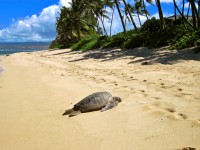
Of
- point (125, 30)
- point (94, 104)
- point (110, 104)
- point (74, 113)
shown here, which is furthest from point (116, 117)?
point (125, 30)

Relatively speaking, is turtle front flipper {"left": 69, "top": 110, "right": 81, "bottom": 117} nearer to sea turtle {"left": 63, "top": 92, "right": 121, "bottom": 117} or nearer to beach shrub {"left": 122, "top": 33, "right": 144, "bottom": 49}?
sea turtle {"left": 63, "top": 92, "right": 121, "bottom": 117}

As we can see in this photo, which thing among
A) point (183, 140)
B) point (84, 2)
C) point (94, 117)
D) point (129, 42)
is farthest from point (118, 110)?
point (84, 2)

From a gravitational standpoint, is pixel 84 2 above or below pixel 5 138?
above

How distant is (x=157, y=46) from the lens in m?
15.4

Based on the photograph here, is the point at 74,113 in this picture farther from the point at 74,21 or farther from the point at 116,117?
the point at 74,21

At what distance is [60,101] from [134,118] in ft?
8.80

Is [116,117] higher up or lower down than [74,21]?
lower down

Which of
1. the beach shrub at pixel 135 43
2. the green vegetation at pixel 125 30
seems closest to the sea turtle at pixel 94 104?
the green vegetation at pixel 125 30

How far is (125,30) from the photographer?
2688 centimetres

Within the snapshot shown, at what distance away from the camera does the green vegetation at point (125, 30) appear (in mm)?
15391

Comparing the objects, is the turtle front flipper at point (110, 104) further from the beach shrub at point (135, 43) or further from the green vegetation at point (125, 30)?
the beach shrub at point (135, 43)

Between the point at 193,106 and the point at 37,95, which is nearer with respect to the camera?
the point at 193,106

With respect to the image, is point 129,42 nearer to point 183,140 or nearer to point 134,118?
point 134,118

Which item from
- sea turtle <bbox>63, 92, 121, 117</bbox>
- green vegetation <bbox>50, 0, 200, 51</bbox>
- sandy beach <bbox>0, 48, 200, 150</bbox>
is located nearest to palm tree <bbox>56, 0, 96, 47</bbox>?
green vegetation <bbox>50, 0, 200, 51</bbox>
